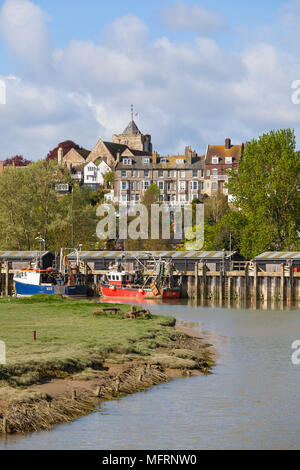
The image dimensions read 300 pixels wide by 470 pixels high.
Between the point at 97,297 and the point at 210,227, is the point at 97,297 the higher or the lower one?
the lower one

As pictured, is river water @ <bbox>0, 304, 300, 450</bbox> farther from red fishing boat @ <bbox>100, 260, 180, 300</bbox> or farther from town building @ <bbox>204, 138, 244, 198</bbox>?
town building @ <bbox>204, 138, 244, 198</bbox>

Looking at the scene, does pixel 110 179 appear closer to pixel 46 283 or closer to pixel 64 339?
pixel 46 283

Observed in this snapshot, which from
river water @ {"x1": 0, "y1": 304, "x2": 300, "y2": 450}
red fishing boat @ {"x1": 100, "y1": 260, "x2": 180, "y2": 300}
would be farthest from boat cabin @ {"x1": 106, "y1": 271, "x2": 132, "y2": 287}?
river water @ {"x1": 0, "y1": 304, "x2": 300, "y2": 450}

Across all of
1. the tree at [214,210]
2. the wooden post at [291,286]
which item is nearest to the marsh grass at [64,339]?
the wooden post at [291,286]

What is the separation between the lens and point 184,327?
5656cm

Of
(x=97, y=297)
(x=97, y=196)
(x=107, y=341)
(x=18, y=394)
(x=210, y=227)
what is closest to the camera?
(x=18, y=394)

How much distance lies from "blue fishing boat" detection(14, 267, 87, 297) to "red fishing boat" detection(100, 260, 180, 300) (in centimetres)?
348

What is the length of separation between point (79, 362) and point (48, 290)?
206 ft

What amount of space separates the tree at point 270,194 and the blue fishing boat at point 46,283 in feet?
78.6

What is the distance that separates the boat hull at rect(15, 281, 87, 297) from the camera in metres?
93.8
